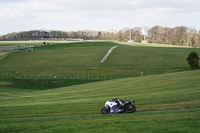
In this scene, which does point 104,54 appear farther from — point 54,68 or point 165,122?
point 165,122

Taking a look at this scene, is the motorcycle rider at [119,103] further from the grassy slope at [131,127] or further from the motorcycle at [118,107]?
the grassy slope at [131,127]

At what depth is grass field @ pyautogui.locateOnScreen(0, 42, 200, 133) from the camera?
65.8ft

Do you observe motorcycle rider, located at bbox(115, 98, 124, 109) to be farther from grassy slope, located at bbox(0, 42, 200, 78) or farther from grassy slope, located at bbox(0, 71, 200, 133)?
grassy slope, located at bbox(0, 42, 200, 78)

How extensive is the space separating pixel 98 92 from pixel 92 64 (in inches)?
2179

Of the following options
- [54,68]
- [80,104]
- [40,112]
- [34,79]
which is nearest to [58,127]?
[40,112]

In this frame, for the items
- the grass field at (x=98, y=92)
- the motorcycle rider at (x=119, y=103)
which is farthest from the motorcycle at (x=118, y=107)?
the grass field at (x=98, y=92)

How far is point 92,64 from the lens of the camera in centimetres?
10069

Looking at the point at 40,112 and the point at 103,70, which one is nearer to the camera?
the point at 40,112

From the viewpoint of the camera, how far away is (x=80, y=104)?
33406mm

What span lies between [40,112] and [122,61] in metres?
76.0

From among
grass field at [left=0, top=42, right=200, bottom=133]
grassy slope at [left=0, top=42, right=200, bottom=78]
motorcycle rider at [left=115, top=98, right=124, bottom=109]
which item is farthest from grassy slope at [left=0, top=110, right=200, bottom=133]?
grassy slope at [left=0, top=42, right=200, bottom=78]

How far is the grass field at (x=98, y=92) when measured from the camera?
20.1m

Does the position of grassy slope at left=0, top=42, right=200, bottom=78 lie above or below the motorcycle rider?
below

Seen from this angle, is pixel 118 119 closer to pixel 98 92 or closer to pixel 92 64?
pixel 98 92
